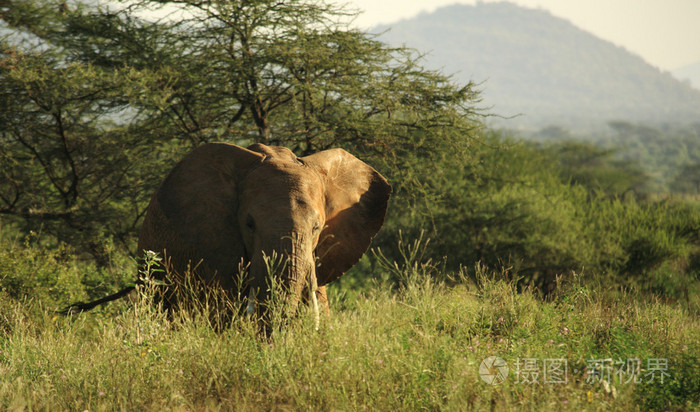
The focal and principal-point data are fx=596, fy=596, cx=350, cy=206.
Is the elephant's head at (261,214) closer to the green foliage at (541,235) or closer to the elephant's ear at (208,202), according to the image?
the elephant's ear at (208,202)

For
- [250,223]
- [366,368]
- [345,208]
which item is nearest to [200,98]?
[345,208]

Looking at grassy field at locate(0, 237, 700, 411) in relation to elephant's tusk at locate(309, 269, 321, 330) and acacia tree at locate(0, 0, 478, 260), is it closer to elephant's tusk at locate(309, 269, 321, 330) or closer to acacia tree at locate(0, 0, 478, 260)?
elephant's tusk at locate(309, 269, 321, 330)

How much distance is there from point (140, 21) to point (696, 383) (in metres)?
12.2

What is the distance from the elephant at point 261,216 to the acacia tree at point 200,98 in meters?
4.65

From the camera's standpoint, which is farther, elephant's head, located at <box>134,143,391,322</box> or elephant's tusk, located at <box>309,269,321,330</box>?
elephant's head, located at <box>134,143,391,322</box>

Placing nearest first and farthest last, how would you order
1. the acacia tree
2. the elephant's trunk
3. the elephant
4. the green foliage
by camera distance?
the elephant's trunk → the elephant → the acacia tree → the green foliage

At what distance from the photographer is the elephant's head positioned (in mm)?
5387

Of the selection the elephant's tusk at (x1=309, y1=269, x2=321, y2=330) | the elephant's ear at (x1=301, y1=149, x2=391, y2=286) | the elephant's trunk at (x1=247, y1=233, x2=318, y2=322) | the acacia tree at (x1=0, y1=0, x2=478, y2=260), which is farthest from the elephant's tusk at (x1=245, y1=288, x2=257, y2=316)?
the acacia tree at (x1=0, y1=0, x2=478, y2=260)

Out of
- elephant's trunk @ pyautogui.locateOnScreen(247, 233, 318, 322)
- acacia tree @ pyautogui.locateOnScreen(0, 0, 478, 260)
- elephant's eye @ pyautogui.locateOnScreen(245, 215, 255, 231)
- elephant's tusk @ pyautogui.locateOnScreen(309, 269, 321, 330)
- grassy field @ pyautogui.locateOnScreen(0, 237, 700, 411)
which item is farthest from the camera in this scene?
acacia tree @ pyautogui.locateOnScreen(0, 0, 478, 260)

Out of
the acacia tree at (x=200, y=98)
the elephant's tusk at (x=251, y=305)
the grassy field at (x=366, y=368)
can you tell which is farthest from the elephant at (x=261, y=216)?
the acacia tree at (x=200, y=98)

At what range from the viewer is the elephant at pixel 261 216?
536cm

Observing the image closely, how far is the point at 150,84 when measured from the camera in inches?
445

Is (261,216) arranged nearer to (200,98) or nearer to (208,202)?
(208,202)

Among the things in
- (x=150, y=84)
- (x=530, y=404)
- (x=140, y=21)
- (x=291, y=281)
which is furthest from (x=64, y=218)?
(x=530, y=404)
